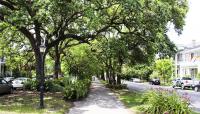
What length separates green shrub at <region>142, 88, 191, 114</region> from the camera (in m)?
17.8

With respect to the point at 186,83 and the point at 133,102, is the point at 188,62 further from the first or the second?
the point at 133,102

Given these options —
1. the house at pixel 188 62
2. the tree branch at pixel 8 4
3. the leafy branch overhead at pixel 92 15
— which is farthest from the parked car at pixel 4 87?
the house at pixel 188 62

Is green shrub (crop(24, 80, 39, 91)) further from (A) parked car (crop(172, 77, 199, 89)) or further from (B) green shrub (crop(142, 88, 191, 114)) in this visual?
(A) parked car (crop(172, 77, 199, 89))

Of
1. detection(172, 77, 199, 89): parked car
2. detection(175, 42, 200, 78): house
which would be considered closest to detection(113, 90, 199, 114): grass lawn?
detection(172, 77, 199, 89): parked car

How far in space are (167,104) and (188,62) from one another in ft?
205

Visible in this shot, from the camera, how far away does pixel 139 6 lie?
25562mm

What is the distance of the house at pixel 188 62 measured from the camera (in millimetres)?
74231

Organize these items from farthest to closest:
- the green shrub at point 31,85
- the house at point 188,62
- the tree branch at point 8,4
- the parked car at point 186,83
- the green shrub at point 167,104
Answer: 1. the house at point 188,62
2. the parked car at point 186,83
3. the green shrub at point 31,85
4. the tree branch at point 8,4
5. the green shrub at point 167,104

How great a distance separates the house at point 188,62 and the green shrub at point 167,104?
54159 mm

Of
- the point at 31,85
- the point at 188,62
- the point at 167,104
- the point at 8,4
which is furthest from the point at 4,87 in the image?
the point at 188,62

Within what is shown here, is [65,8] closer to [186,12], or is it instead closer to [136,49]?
[136,49]

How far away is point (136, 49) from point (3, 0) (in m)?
12.6

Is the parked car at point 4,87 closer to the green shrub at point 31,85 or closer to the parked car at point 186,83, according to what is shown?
the green shrub at point 31,85

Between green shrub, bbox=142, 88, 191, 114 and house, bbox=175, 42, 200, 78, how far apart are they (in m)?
54.2
